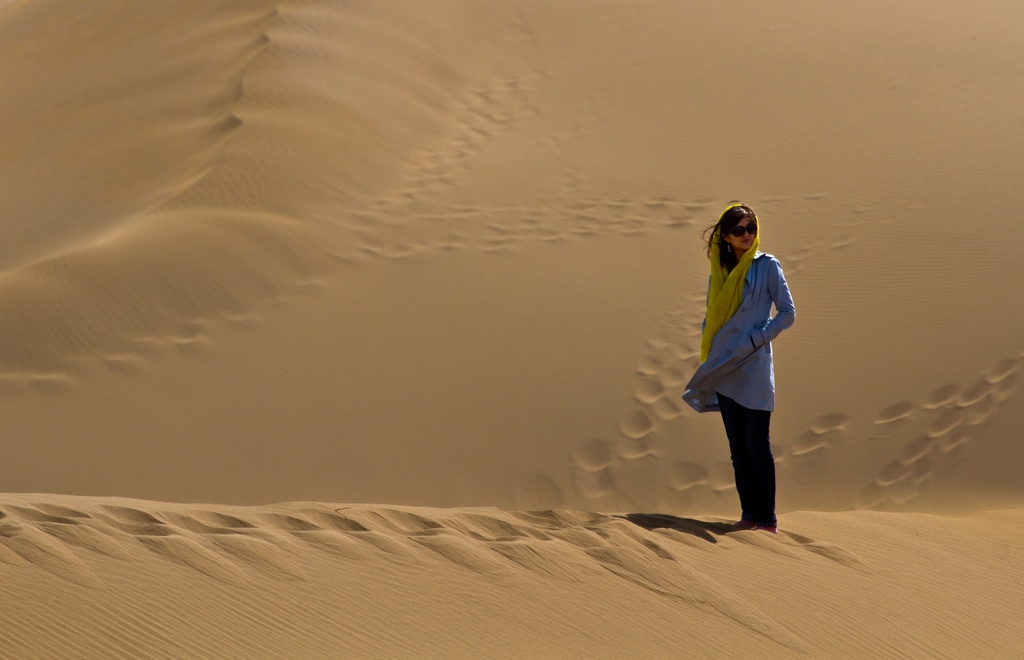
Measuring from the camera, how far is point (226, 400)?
20.3ft

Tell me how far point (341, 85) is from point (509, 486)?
5927mm

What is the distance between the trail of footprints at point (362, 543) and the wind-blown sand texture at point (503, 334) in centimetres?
2

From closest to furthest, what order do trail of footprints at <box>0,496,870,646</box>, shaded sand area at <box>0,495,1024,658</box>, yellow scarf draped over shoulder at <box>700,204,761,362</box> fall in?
1. shaded sand area at <box>0,495,1024,658</box>
2. trail of footprints at <box>0,496,870,646</box>
3. yellow scarf draped over shoulder at <box>700,204,761,362</box>

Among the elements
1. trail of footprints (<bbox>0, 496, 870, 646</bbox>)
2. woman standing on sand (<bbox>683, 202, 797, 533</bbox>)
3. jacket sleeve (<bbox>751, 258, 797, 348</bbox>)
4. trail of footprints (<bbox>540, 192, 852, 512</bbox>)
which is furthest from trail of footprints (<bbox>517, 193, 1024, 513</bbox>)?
jacket sleeve (<bbox>751, 258, 797, 348</bbox>)

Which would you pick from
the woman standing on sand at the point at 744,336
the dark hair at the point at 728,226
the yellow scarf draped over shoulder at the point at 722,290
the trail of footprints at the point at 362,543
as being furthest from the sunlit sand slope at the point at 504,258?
the dark hair at the point at 728,226

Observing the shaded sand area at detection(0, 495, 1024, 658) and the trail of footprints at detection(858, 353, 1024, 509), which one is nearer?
the shaded sand area at detection(0, 495, 1024, 658)

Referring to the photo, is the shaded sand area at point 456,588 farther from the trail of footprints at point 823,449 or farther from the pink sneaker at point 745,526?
the trail of footprints at point 823,449

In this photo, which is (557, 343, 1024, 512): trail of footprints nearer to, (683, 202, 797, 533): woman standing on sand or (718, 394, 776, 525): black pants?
(718, 394, 776, 525): black pants

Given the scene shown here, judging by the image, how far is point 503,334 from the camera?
22.7 ft

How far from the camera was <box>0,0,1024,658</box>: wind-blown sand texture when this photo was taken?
3.91 meters

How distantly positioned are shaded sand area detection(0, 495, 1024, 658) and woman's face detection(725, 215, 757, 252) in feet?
4.13

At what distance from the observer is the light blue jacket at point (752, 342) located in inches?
178

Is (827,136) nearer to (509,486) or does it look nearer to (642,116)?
(642,116)

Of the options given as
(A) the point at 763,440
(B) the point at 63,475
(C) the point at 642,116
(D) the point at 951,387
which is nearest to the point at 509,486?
(A) the point at 763,440
